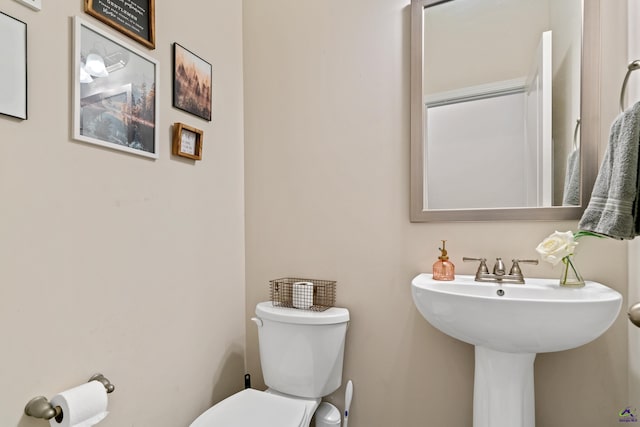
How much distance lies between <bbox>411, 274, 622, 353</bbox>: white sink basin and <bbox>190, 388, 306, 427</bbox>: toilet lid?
58cm

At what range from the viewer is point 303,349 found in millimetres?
1315

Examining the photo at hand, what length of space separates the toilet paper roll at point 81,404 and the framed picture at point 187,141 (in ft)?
2.62

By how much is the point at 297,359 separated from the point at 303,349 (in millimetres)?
47

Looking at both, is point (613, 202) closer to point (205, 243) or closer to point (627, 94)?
point (627, 94)

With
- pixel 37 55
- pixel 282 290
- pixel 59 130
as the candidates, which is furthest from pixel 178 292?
pixel 37 55

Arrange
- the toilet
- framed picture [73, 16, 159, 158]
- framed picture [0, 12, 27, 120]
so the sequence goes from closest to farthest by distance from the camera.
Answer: framed picture [0, 12, 27, 120], framed picture [73, 16, 159, 158], the toilet

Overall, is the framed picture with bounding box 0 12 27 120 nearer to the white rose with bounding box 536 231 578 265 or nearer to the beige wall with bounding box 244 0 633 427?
the beige wall with bounding box 244 0 633 427

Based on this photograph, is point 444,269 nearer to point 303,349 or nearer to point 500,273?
point 500,273

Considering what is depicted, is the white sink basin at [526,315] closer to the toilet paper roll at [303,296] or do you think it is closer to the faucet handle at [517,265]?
the faucet handle at [517,265]

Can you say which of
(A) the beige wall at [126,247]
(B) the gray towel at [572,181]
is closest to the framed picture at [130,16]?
(A) the beige wall at [126,247]

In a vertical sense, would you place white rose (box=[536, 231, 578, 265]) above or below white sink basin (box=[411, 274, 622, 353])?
above

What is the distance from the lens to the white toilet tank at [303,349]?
1.31 m

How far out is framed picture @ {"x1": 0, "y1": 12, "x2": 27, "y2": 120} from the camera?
812 millimetres

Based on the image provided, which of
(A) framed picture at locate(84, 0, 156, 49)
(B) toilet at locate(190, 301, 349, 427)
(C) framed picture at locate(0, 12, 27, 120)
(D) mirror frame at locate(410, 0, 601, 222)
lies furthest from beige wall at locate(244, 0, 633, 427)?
(C) framed picture at locate(0, 12, 27, 120)
